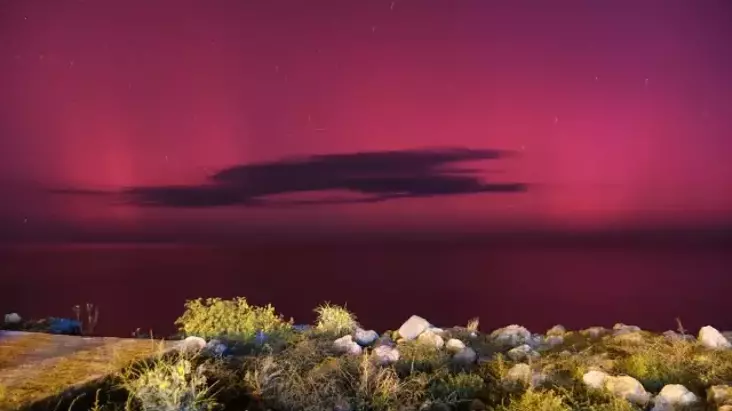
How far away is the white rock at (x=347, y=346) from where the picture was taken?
8.29 metres

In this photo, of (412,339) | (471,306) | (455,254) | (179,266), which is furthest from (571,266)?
(412,339)

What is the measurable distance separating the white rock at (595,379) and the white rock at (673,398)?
52cm

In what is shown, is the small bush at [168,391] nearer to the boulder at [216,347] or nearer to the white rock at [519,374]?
the boulder at [216,347]

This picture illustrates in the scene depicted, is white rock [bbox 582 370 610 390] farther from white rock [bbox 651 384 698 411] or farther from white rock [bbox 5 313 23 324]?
white rock [bbox 5 313 23 324]

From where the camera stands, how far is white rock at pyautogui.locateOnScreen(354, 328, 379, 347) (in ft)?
30.0

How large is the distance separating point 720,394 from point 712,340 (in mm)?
2719

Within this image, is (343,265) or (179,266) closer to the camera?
(179,266)

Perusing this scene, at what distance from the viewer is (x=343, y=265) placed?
3625cm

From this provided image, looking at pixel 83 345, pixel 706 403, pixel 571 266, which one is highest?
pixel 83 345

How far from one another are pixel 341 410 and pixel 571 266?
34.7 meters

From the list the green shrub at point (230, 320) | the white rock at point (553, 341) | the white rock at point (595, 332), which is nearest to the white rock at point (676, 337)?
the white rock at point (595, 332)

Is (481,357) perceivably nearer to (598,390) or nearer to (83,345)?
(598,390)

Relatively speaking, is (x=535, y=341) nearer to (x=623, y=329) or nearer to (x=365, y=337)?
(x=623, y=329)

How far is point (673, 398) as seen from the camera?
6.95 m
